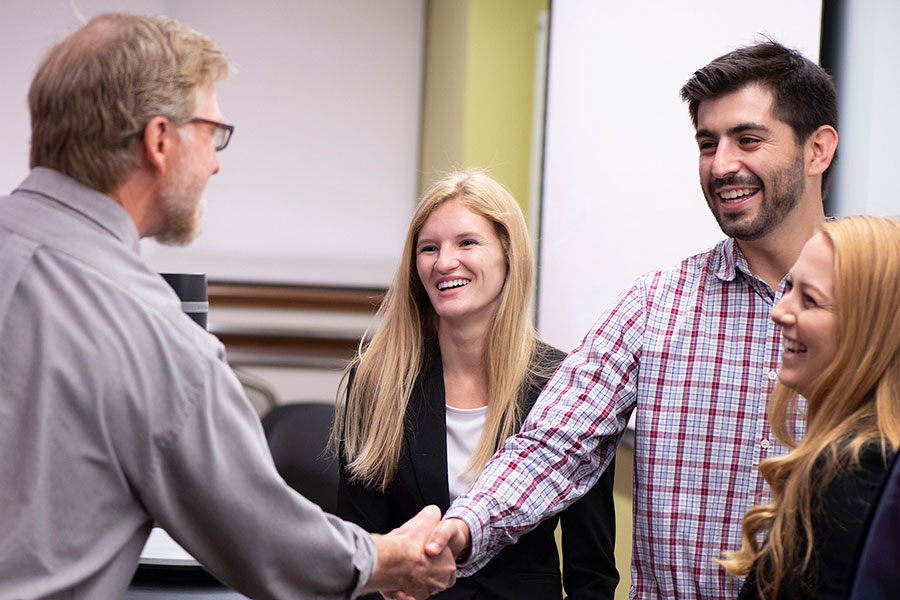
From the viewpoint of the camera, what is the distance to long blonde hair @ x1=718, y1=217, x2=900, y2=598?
112cm

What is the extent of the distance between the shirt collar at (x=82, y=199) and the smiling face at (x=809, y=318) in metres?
0.87

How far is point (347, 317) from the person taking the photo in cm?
464

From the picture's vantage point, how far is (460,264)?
6.60ft

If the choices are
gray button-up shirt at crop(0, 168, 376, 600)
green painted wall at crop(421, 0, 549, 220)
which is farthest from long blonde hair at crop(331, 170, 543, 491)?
green painted wall at crop(421, 0, 549, 220)

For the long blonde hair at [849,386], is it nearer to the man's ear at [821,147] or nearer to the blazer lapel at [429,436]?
the man's ear at [821,147]

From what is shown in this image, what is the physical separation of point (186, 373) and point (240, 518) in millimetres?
210

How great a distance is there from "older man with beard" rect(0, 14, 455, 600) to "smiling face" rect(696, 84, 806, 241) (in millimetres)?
854

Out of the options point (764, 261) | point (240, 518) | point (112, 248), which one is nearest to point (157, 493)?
point (240, 518)

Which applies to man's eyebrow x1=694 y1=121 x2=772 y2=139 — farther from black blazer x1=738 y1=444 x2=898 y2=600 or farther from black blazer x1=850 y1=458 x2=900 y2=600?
black blazer x1=850 y1=458 x2=900 y2=600

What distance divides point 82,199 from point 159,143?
4.8 inches

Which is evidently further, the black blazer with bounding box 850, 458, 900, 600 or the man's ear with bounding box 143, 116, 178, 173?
the man's ear with bounding box 143, 116, 178, 173

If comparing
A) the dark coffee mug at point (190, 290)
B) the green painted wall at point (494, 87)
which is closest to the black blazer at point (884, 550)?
the dark coffee mug at point (190, 290)

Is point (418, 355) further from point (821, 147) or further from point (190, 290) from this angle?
point (821, 147)

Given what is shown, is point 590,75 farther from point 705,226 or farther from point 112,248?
point 112,248
